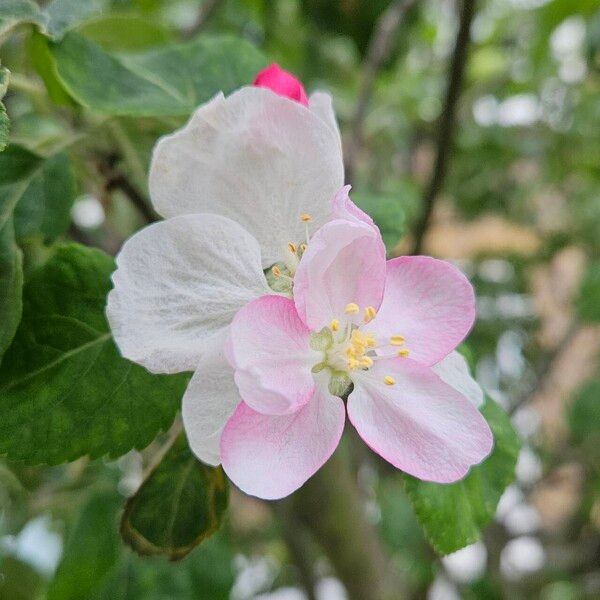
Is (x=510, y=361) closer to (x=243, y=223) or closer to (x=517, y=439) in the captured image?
(x=517, y=439)

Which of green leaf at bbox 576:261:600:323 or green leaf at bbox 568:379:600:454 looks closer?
green leaf at bbox 576:261:600:323

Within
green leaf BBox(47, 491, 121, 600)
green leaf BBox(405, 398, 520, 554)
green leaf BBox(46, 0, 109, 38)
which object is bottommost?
green leaf BBox(47, 491, 121, 600)

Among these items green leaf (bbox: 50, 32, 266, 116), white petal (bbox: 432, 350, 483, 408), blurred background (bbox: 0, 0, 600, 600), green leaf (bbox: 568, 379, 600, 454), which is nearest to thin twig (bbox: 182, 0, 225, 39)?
blurred background (bbox: 0, 0, 600, 600)

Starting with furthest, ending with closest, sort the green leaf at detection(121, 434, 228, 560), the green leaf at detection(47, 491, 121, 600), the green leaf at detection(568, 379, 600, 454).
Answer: the green leaf at detection(568, 379, 600, 454), the green leaf at detection(47, 491, 121, 600), the green leaf at detection(121, 434, 228, 560)

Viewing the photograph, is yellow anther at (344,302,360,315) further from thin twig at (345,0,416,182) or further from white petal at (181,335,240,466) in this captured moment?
thin twig at (345,0,416,182)

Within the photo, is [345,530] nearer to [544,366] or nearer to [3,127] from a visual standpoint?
[3,127]

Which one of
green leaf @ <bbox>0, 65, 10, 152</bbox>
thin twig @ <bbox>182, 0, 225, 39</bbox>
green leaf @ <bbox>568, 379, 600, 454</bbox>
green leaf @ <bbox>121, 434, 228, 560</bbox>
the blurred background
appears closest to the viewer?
green leaf @ <bbox>0, 65, 10, 152</bbox>

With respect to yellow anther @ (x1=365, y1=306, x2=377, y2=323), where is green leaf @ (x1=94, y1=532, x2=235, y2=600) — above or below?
below
